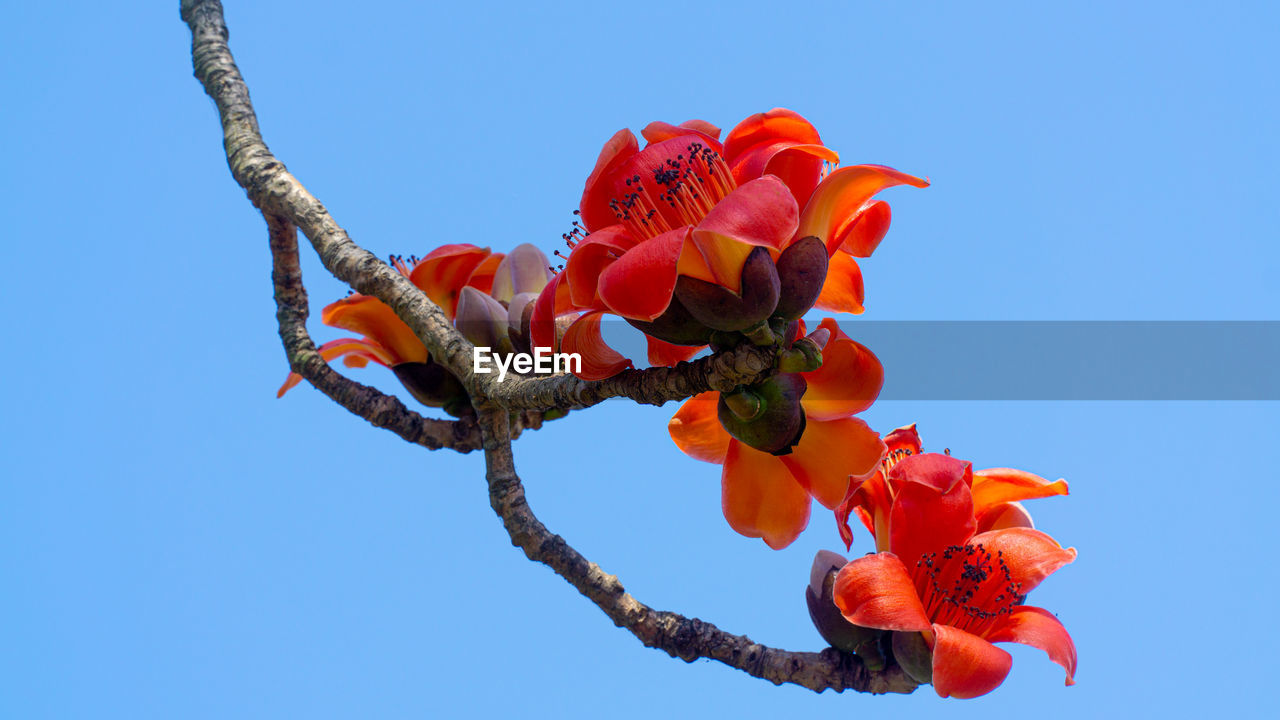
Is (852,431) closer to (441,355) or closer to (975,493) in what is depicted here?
(975,493)

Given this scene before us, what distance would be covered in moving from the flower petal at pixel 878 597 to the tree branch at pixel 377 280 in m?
0.16

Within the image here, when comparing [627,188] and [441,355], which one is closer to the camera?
[627,188]

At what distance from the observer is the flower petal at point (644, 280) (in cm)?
48

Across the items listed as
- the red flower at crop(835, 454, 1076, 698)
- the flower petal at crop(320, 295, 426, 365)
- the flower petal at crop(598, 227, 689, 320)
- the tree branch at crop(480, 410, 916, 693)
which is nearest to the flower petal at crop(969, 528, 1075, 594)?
the red flower at crop(835, 454, 1076, 698)

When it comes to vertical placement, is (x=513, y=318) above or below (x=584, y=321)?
above

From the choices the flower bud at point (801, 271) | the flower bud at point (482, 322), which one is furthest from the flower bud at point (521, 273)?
the flower bud at point (801, 271)

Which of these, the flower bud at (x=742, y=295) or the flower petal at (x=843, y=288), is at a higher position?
the flower petal at (x=843, y=288)

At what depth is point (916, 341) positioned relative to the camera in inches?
31.5

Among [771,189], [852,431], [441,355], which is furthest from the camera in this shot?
[441,355]

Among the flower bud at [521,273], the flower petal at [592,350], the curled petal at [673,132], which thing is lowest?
the flower petal at [592,350]

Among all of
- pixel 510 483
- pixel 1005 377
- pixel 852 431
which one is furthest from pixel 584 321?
pixel 1005 377

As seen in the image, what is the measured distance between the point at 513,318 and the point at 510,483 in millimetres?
141

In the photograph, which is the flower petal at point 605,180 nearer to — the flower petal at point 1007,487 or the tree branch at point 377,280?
the tree branch at point 377,280

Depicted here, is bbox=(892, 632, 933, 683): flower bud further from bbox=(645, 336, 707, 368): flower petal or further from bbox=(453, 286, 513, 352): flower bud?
bbox=(453, 286, 513, 352): flower bud
